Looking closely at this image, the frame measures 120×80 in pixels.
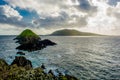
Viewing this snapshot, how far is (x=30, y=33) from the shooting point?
139375 millimetres

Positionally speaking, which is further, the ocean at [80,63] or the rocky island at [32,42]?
the rocky island at [32,42]

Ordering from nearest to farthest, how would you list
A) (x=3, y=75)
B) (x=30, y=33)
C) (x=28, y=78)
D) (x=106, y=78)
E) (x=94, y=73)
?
(x=28, y=78) < (x=3, y=75) < (x=106, y=78) < (x=94, y=73) < (x=30, y=33)

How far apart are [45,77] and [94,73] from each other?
17953mm

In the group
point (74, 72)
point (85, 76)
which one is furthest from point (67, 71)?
point (85, 76)

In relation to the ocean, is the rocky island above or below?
above

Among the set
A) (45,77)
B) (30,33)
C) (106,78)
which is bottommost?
(106,78)

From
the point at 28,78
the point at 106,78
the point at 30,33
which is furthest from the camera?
the point at 30,33

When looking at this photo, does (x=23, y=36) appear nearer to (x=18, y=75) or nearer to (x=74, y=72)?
(x=74, y=72)

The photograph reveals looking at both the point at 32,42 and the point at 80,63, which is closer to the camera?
the point at 80,63

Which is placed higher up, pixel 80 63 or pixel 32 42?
pixel 32 42

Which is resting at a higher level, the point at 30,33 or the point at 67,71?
the point at 30,33

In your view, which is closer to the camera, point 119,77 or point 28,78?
point 28,78

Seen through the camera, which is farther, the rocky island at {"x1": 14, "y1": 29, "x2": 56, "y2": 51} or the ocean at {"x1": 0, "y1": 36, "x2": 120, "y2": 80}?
the rocky island at {"x1": 14, "y1": 29, "x2": 56, "y2": 51}

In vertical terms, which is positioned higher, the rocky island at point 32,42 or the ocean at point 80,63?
the rocky island at point 32,42
